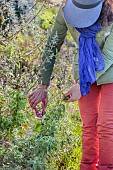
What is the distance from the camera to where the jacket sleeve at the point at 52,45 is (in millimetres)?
4531

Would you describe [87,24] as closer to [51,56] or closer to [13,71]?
[51,56]

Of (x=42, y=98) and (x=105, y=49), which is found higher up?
(x=105, y=49)

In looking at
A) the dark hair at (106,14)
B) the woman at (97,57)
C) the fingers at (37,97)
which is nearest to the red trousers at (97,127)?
the woman at (97,57)

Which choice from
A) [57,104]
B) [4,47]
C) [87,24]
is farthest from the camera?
[4,47]

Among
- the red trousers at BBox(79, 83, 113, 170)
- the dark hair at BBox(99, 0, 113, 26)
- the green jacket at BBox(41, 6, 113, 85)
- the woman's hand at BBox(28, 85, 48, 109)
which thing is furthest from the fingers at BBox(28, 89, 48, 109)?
the dark hair at BBox(99, 0, 113, 26)

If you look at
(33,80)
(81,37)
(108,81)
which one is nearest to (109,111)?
(108,81)

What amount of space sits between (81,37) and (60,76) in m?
0.81

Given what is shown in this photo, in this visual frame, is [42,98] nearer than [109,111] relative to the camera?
No

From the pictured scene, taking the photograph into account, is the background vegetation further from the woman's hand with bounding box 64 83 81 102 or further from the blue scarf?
the blue scarf

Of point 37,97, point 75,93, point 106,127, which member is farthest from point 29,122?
point 106,127

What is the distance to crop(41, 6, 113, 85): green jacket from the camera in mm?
4238

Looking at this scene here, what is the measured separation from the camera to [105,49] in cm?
425

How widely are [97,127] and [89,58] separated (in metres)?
0.57

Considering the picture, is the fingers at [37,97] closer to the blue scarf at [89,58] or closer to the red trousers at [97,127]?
the red trousers at [97,127]
